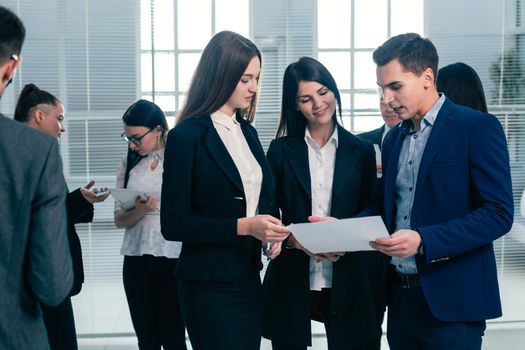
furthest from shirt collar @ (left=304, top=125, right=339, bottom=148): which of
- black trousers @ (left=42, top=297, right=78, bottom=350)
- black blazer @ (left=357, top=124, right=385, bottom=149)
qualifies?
black trousers @ (left=42, top=297, right=78, bottom=350)

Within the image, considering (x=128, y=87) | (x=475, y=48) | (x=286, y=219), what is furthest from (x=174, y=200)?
(x=475, y=48)

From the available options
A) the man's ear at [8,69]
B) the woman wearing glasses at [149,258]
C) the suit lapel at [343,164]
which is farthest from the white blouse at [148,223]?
the man's ear at [8,69]

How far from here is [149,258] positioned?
2.99m

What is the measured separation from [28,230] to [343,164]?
4.29ft

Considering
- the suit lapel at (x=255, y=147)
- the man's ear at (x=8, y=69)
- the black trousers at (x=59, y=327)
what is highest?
the man's ear at (x=8, y=69)

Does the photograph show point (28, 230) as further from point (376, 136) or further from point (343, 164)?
point (376, 136)

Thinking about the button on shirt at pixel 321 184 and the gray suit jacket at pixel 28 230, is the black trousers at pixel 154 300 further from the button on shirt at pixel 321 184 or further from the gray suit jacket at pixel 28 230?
the gray suit jacket at pixel 28 230

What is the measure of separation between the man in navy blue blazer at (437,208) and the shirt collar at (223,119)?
504mm

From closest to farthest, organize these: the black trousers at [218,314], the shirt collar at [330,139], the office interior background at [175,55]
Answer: the black trousers at [218,314] < the shirt collar at [330,139] < the office interior background at [175,55]

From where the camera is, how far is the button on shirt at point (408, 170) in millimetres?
1923

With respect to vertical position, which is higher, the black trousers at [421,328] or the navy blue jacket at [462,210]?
the navy blue jacket at [462,210]

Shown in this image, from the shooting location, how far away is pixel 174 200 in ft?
6.58

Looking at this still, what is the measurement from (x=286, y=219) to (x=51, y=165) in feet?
3.93

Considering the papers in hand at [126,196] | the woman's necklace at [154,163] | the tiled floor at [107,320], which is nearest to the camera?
the papers in hand at [126,196]
